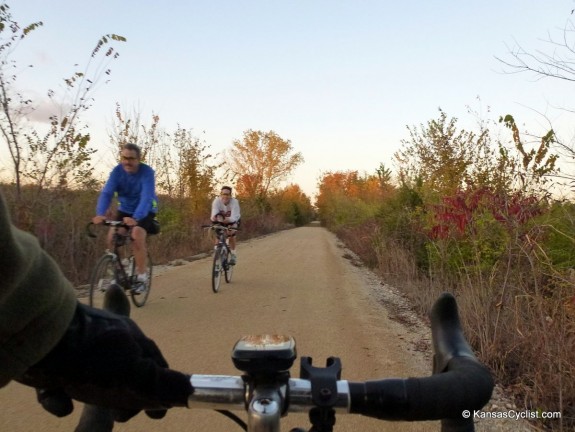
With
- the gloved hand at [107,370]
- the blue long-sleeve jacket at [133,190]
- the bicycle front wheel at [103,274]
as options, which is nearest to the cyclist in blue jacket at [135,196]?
the blue long-sleeve jacket at [133,190]

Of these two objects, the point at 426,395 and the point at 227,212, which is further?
the point at 227,212

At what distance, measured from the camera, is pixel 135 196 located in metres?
6.06

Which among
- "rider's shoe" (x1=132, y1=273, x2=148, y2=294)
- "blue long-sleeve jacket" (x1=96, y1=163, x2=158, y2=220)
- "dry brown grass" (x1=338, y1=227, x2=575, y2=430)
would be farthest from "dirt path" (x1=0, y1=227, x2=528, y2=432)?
"blue long-sleeve jacket" (x1=96, y1=163, x2=158, y2=220)

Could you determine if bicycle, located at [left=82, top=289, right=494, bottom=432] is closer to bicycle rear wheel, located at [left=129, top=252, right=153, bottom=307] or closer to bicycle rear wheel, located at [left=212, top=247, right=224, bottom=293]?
bicycle rear wheel, located at [left=129, top=252, right=153, bottom=307]

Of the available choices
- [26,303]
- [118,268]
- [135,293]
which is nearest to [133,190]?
[118,268]

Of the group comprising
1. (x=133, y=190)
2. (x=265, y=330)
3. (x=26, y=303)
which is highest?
(x=133, y=190)

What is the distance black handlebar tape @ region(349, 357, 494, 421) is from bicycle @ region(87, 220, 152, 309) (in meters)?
5.05

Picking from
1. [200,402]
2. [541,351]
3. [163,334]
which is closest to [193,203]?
[163,334]

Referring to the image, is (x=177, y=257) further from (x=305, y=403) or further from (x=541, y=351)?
(x=305, y=403)

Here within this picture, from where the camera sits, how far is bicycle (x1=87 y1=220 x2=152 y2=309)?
221 inches

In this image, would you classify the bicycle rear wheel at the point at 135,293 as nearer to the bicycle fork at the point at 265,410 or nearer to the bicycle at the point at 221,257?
the bicycle at the point at 221,257

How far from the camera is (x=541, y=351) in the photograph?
351 centimetres

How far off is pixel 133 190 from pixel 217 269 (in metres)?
2.37

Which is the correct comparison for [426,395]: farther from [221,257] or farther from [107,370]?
[221,257]
